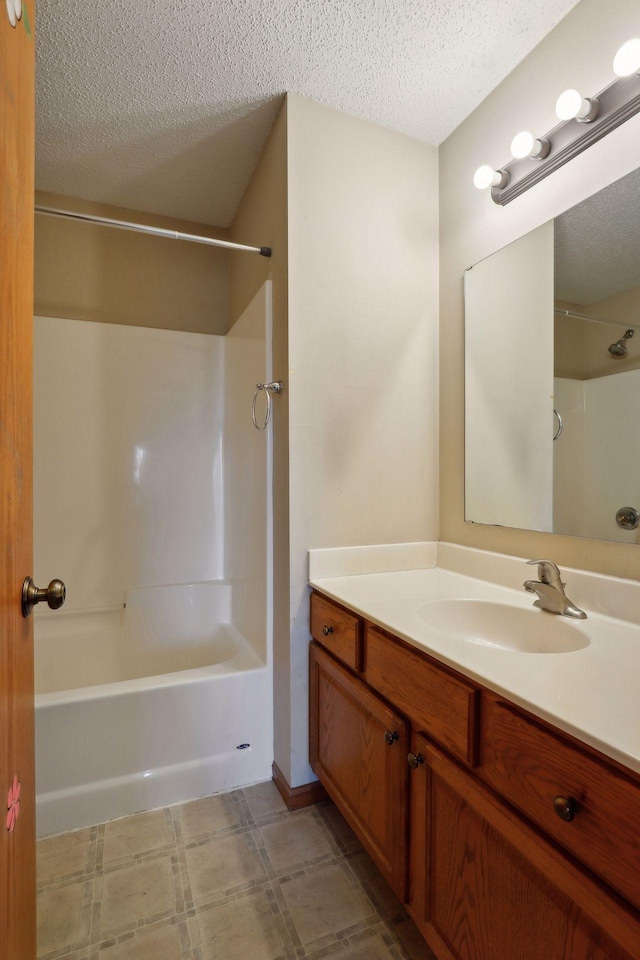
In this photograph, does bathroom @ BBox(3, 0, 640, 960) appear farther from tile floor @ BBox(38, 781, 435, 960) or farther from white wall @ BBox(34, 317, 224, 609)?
white wall @ BBox(34, 317, 224, 609)

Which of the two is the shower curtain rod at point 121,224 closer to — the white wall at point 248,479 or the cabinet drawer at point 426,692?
the white wall at point 248,479

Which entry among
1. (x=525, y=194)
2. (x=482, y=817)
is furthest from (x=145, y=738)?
(x=525, y=194)

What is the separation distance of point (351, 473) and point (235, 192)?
61.6 inches

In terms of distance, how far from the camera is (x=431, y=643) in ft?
3.20

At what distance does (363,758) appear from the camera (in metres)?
1.26

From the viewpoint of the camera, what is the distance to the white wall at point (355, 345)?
160 cm

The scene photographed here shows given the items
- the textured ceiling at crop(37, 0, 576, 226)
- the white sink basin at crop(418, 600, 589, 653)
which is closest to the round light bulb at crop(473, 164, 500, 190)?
the textured ceiling at crop(37, 0, 576, 226)

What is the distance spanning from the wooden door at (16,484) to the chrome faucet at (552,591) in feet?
3.65

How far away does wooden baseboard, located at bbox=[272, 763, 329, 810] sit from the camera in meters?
1.59

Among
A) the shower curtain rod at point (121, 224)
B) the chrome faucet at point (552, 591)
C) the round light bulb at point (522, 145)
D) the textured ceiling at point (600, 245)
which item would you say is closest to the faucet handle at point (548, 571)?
the chrome faucet at point (552, 591)

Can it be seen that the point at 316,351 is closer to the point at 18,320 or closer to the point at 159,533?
the point at 18,320

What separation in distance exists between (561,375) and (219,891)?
172 centimetres

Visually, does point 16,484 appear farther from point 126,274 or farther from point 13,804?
point 126,274

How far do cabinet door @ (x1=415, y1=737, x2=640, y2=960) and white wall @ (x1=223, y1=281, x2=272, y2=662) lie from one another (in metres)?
0.95
